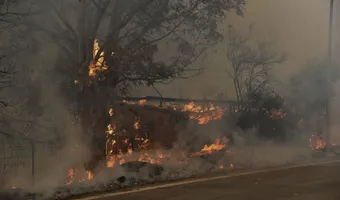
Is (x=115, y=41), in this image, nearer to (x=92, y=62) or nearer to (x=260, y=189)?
(x=92, y=62)

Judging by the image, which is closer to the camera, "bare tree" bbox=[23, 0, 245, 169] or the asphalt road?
the asphalt road

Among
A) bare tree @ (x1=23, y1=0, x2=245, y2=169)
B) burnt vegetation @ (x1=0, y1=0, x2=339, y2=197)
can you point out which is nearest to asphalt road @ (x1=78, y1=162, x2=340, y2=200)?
burnt vegetation @ (x1=0, y1=0, x2=339, y2=197)

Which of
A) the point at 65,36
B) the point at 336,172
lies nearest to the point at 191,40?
the point at 65,36

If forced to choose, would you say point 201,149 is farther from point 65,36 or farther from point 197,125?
point 65,36

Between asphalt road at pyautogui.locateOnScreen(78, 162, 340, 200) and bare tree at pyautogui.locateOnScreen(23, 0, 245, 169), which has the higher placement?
bare tree at pyautogui.locateOnScreen(23, 0, 245, 169)

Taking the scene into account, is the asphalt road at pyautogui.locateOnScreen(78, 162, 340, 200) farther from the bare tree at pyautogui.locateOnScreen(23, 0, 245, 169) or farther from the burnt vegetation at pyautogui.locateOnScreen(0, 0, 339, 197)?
the bare tree at pyautogui.locateOnScreen(23, 0, 245, 169)

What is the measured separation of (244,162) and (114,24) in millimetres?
4908

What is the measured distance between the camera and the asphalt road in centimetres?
643

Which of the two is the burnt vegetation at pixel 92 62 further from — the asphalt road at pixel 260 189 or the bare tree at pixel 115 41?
the asphalt road at pixel 260 189

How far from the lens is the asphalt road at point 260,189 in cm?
643

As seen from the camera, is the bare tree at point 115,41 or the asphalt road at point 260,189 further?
the bare tree at point 115,41

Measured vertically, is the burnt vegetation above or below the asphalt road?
above

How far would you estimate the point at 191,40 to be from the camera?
1012 centimetres

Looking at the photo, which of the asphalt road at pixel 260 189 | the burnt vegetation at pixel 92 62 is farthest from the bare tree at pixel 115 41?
the asphalt road at pixel 260 189
